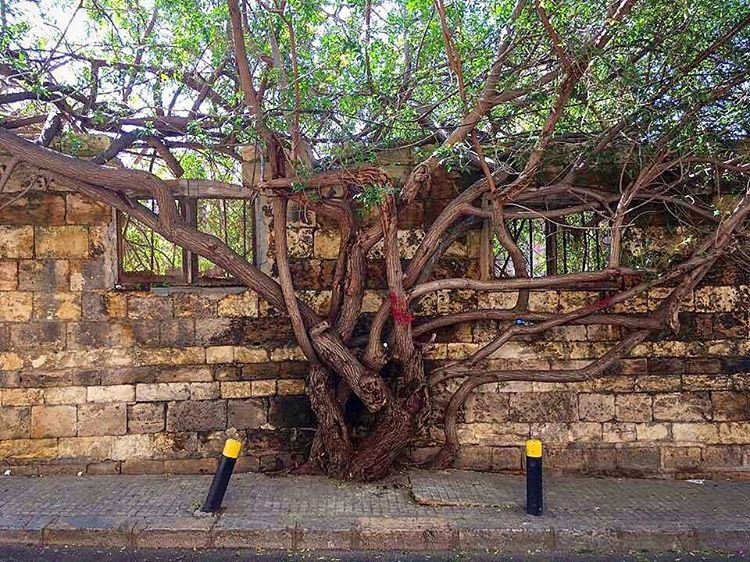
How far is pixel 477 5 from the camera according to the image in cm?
545

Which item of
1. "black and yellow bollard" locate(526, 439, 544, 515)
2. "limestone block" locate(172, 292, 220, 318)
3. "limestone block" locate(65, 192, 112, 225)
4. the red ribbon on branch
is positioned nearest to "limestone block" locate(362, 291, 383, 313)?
the red ribbon on branch

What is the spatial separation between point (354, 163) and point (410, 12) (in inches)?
53.8

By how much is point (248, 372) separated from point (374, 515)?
2.05m

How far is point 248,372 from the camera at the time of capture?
6.49 m

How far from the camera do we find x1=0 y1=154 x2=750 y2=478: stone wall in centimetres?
632

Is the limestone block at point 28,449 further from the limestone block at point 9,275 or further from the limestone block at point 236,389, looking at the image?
the limestone block at point 236,389

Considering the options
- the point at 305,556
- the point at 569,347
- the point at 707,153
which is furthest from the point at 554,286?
the point at 305,556

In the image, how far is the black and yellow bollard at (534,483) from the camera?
5305 mm

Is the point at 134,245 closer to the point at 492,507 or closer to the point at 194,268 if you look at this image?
the point at 194,268

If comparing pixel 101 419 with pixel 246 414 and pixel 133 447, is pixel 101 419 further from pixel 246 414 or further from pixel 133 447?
pixel 246 414

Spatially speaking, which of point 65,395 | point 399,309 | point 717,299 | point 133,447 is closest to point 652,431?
point 717,299

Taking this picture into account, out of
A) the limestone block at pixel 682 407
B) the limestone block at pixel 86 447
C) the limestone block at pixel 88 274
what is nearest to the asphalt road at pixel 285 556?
the limestone block at pixel 86 447

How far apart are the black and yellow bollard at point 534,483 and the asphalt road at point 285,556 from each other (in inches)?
20.4

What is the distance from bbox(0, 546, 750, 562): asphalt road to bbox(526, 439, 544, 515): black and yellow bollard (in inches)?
20.4
